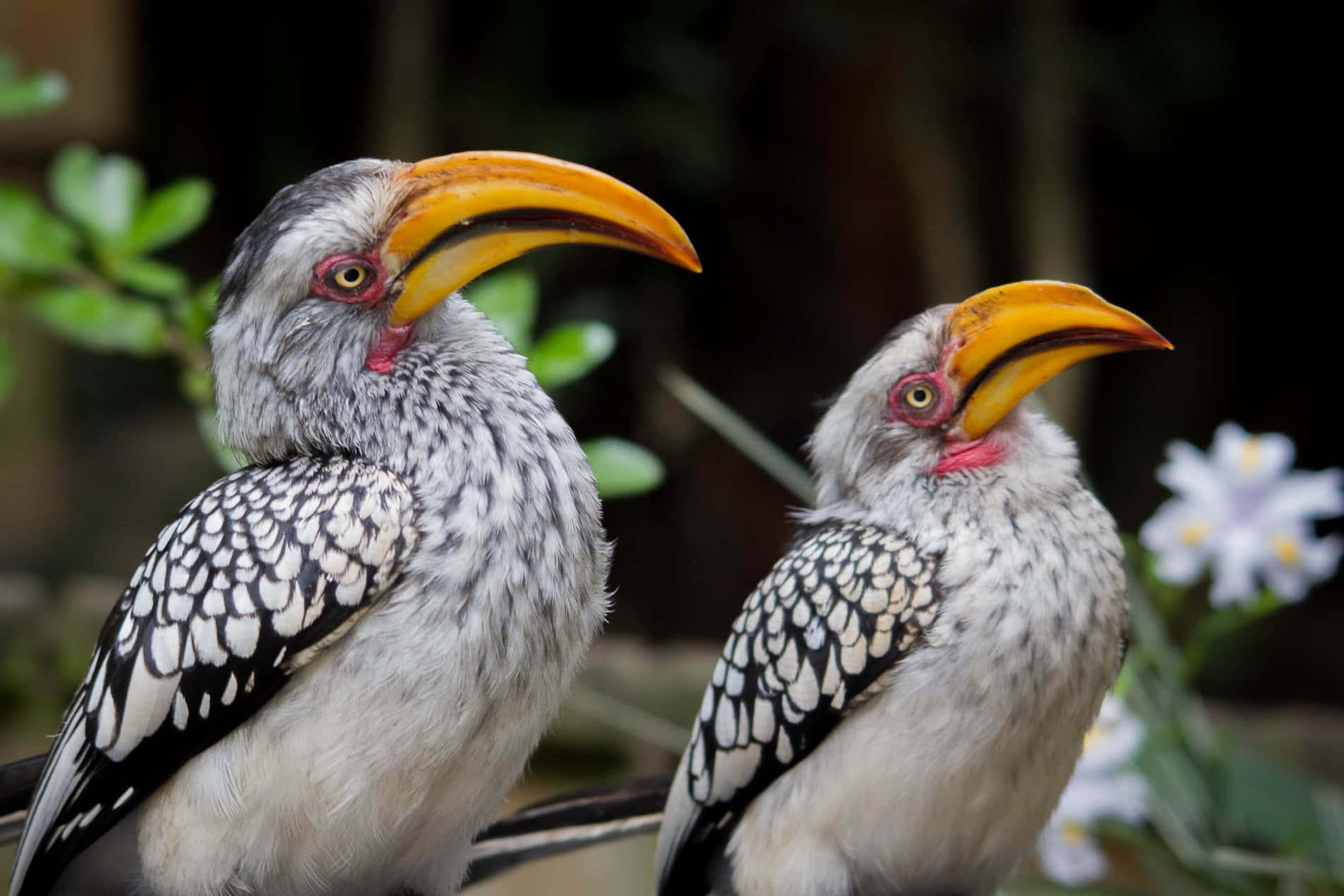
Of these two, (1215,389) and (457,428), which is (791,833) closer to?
(457,428)

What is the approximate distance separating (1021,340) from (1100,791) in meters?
0.80

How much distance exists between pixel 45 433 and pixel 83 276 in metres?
2.69

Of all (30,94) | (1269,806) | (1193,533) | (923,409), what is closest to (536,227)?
(923,409)

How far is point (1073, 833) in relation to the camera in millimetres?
1897

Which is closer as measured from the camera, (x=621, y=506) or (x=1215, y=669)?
(x=1215, y=669)

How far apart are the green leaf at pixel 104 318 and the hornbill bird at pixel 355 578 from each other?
1.75 feet

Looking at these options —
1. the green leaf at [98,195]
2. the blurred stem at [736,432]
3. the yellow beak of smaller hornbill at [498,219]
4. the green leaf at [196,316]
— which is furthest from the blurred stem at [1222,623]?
the green leaf at [98,195]

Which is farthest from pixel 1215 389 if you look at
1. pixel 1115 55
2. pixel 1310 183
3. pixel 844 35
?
pixel 844 35

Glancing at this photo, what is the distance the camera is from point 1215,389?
462 centimetres

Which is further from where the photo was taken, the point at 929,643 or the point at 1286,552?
the point at 1286,552

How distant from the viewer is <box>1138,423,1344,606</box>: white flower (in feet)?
6.03

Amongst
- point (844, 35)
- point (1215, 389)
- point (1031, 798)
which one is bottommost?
point (1215, 389)

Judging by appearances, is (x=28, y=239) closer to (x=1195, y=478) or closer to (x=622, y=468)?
(x=622, y=468)

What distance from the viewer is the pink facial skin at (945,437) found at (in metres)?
1.40
